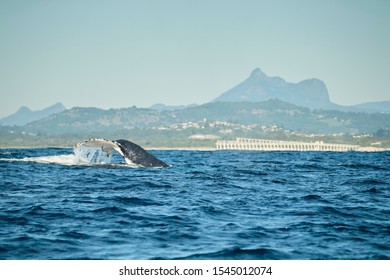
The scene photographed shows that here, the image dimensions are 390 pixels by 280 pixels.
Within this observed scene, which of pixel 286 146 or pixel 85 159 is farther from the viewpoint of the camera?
pixel 286 146

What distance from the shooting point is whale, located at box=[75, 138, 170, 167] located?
2738 centimetres

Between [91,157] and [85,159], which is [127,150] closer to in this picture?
[91,157]

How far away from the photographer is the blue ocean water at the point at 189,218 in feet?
42.0

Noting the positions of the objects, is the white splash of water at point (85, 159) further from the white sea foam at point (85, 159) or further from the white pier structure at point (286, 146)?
the white pier structure at point (286, 146)

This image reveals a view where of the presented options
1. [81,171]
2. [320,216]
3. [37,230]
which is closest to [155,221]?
[37,230]

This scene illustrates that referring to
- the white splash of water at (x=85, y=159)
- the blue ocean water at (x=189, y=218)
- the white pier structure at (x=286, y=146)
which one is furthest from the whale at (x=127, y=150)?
the white pier structure at (x=286, y=146)

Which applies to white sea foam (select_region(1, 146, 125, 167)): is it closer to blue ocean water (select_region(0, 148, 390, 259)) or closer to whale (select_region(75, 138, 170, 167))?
whale (select_region(75, 138, 170, 167))

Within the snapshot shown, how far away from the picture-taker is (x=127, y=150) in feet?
98.4

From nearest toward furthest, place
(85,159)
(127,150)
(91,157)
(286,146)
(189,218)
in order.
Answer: (189,218), (127,150), (91,157), (85,159), (286,146)

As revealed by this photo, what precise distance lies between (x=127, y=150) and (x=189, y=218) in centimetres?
→ 1412

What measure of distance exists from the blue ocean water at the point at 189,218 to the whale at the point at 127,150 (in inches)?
63.5

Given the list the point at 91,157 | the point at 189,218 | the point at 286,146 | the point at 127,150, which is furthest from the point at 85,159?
the point at 286,146

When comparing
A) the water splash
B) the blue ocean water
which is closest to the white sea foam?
the water splash

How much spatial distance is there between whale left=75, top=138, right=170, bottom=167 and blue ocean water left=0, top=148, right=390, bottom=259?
5.29 feet
